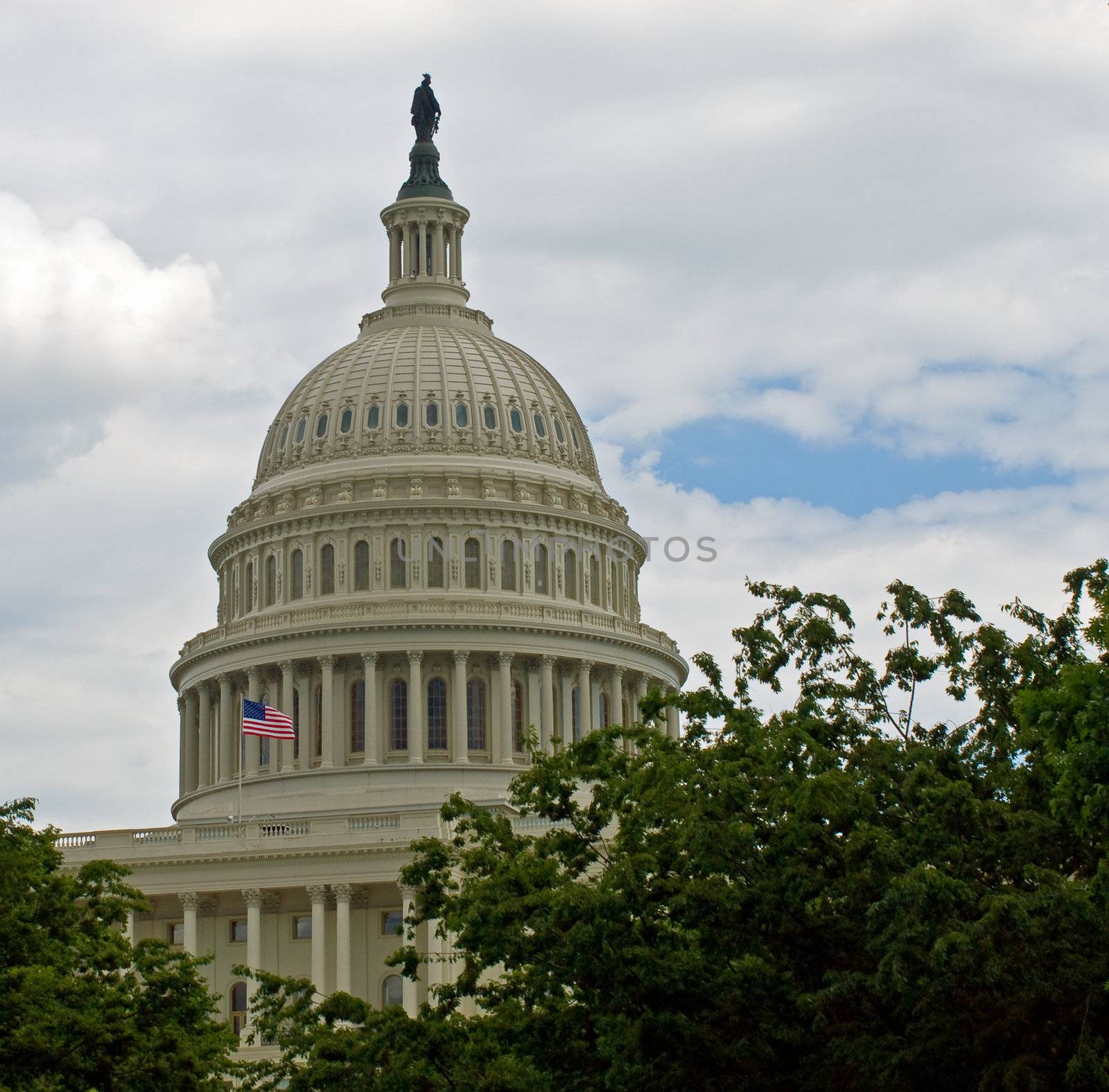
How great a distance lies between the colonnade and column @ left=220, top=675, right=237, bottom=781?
0.05 m

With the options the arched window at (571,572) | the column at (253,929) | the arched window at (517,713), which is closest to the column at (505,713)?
the arched window at (517,713)

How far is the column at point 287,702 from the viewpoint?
11181 cm

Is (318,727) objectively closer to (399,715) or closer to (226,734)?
(399,715)

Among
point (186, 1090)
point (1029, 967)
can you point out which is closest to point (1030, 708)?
point (1029, 967)

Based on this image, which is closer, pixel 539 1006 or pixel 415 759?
pixel 539 1006

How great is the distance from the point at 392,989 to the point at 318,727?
877 inches

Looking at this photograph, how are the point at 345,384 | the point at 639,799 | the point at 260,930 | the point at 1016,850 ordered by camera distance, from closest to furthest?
1. the point at 1016,850
2. the point at 639,799
3. the point at 260,930
4. the point at 345,384

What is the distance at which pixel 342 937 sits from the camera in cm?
9250

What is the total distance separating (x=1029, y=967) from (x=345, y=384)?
275 feet

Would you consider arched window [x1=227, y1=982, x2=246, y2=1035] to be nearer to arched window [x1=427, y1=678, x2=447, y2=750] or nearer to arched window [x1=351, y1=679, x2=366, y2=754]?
arched window [x1=351, y1=679, x2=366, y2=754]

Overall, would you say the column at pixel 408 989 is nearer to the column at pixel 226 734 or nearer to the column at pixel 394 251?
the column at pixel 226 734

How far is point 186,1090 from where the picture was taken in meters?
51.2

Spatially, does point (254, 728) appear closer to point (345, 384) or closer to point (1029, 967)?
point (345, 384)

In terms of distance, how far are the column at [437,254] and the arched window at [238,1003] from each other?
45810 millimetres
